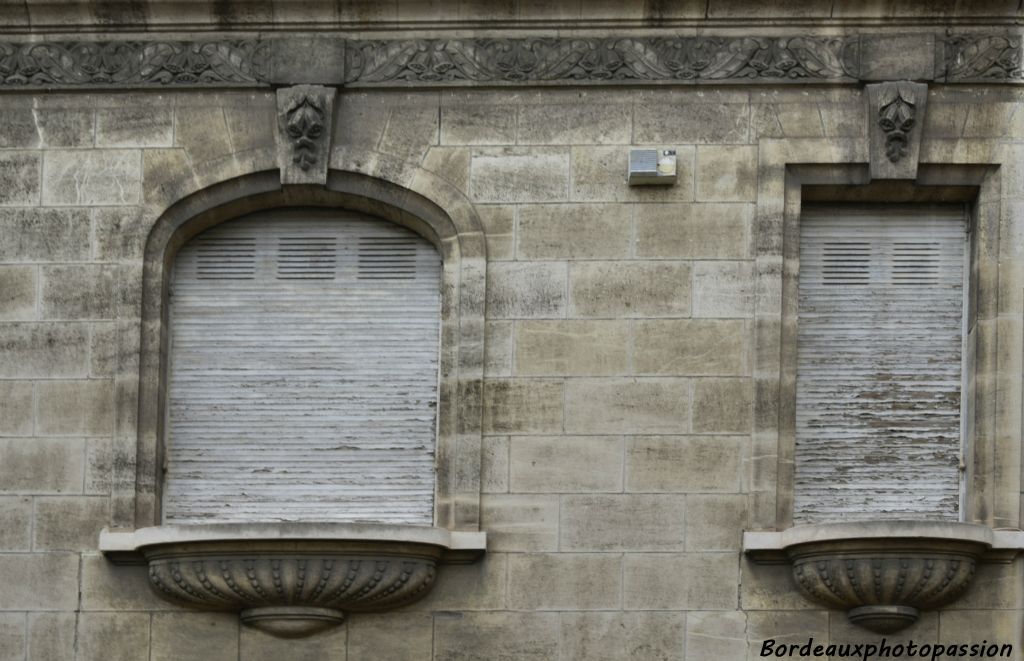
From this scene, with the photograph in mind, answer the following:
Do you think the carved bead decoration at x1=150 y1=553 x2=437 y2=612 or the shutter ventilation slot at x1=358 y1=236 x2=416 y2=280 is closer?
the carved bead decoration at x1=150 y1=553 x2=437 y2=612

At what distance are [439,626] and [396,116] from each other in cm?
416

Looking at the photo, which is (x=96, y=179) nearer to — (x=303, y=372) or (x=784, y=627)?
(x=303, y=372)

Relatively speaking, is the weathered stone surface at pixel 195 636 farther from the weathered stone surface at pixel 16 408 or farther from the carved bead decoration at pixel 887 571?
the carved bead decoration at pixel 887 571

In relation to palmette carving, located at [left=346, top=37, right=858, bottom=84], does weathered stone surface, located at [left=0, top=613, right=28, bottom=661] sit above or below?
below

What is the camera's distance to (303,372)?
22.7 m

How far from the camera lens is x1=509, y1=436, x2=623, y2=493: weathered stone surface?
866 inches

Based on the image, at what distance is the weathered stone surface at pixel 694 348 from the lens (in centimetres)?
2212

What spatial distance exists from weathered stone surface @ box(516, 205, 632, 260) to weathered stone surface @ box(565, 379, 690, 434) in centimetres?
109

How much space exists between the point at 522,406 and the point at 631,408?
0.86 meters

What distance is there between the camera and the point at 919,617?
21.7 metres

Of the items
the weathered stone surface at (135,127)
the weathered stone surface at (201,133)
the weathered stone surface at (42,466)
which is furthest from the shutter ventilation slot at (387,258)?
the weathered stone surface at (42,466)

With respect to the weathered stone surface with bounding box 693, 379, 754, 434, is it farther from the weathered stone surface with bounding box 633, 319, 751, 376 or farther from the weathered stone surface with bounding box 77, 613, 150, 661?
the weathered stone surface with bounding box 77, 613, 150, 661

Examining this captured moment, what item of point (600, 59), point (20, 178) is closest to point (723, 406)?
point (600, 59)

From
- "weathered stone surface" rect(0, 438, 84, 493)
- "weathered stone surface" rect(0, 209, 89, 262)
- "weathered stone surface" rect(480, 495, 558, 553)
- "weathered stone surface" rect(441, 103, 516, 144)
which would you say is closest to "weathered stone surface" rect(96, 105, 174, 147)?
"weathered stone surface" rect(0, 209, 89, 262)
